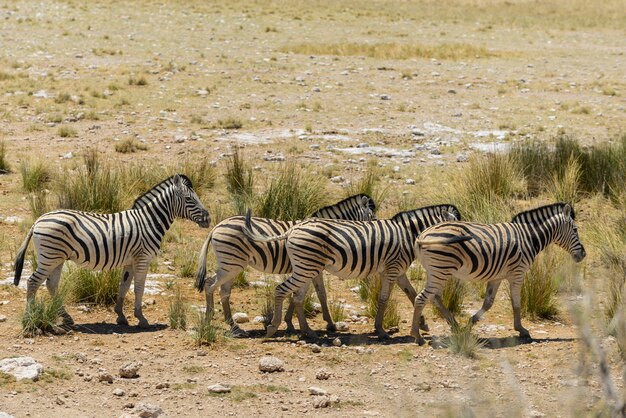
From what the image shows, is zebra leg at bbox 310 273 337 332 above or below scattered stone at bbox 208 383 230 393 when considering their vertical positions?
above

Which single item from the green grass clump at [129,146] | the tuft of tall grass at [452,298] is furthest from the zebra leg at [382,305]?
the green grass clump at [129,146]

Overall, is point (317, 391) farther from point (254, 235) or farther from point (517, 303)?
point (517, 303)

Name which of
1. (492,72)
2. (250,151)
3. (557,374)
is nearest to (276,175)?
(250,151)

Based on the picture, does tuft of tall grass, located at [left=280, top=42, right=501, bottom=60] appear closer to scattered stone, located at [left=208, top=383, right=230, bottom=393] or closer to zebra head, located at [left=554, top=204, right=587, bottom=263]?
zebra head, located at [left=554, top=204, right=587, bottom=263]

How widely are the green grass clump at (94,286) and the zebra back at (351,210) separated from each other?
228 cm

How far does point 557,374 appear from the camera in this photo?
29.4 ft

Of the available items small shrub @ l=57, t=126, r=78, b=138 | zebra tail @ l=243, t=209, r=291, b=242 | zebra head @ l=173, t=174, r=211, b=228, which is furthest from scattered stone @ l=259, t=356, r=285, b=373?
small shrub @ l=57, t=126, r=78, b=138

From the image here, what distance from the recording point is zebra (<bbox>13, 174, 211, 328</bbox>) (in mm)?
9930

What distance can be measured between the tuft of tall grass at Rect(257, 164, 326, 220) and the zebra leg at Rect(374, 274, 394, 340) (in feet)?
13.8

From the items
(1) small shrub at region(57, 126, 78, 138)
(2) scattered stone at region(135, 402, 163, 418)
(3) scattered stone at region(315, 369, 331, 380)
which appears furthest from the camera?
(1) small shrub at region(57, 126, 78, 138)

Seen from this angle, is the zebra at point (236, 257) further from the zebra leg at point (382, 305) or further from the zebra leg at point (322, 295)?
the zebra leg at point (382, 305)

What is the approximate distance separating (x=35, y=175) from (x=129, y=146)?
10.2 ft

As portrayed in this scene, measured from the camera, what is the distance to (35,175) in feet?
52.9

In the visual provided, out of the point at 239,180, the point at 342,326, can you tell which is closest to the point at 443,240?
the point at 342,326
